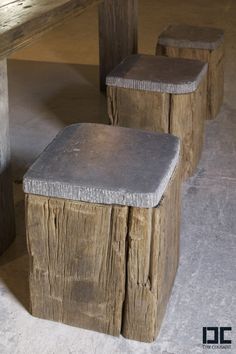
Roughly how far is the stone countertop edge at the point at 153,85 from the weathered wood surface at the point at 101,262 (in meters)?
0.67

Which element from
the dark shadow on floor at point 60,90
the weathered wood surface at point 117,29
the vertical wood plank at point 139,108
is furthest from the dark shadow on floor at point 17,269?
the weathered wood surface at point 117,29

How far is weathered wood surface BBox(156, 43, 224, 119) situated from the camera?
292 centimetres

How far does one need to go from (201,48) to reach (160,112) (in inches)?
29.1

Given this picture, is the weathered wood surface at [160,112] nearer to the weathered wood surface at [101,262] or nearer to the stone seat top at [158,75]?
the stone seat top at [158,75]

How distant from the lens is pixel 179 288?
71.2 inches

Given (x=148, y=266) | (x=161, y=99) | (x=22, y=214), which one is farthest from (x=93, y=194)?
(x=161, y=99)

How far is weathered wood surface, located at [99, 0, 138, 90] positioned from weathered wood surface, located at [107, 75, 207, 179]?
0.87 metres

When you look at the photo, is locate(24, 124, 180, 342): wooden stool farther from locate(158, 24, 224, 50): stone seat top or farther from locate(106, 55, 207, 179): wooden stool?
locate(158, 24, 224, 50): stone seat top

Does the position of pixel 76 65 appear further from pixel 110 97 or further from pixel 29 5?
pixel 29 5

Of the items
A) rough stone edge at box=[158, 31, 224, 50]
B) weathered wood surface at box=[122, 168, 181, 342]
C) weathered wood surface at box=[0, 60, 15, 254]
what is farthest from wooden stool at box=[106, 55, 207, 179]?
weathered wood surface at box=[122, 168, 181, 342]

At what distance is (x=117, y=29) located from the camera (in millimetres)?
3193

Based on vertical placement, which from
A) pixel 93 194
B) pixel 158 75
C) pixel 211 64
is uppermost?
pixel 93 194

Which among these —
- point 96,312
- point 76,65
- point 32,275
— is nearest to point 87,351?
point 96,312

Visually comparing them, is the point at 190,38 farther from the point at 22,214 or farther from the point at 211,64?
the point at 22,214
